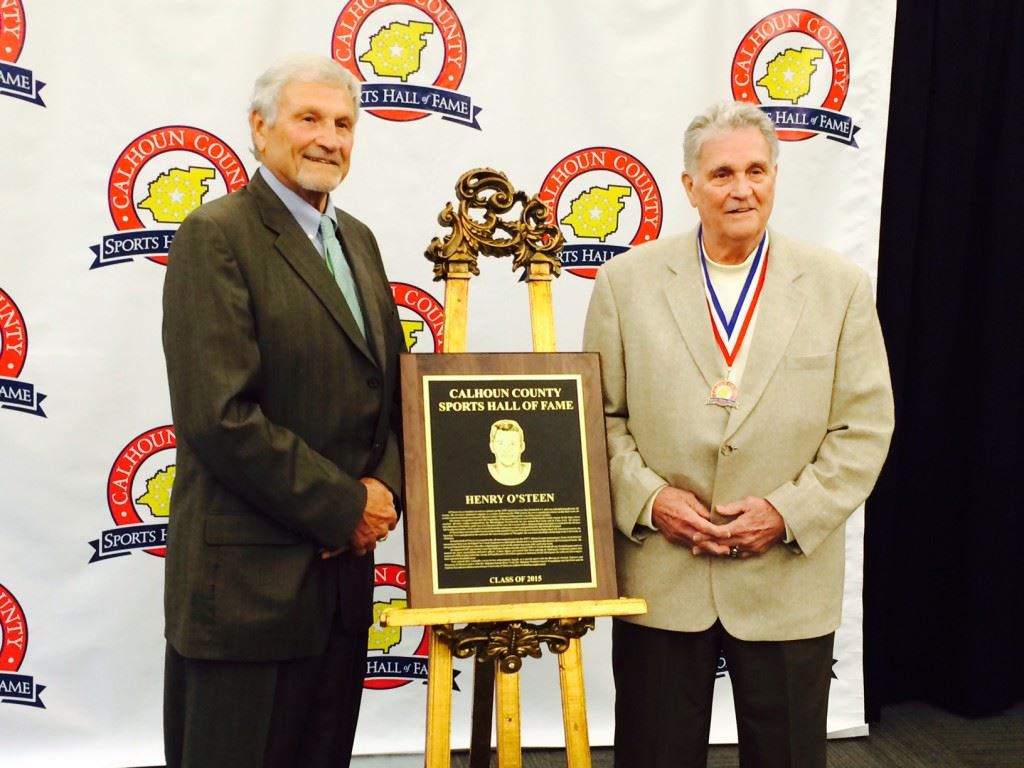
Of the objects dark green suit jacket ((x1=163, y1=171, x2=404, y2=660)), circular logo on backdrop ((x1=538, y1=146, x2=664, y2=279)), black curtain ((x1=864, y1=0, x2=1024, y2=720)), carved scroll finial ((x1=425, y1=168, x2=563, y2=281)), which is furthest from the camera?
black curtain ((x1=864, y1=0, x2=1024, y2=720))

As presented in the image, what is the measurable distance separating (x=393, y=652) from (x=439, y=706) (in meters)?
1.34

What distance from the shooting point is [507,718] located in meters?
2.26

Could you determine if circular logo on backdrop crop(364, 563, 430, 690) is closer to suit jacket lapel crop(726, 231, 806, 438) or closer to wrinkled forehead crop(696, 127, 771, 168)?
suit jacket lapel crop(726, 231, 806, 438)

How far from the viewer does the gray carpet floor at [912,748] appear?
3.46m

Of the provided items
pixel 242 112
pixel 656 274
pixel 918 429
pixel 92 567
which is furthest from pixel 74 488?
pixel 918 429

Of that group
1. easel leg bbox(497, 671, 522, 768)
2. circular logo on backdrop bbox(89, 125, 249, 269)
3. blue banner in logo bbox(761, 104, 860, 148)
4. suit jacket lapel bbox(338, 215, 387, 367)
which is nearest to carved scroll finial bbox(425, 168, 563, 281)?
suit jacket lapel bbox(338, 215, 387, 367)

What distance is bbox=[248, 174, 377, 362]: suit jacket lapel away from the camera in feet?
6.83

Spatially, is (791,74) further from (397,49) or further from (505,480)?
(505,480)

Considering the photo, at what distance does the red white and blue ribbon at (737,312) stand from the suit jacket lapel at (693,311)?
0.05 feet

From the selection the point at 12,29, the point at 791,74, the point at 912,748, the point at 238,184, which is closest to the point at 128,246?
the point at 238,184

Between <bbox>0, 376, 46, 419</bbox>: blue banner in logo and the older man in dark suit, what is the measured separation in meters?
1.28

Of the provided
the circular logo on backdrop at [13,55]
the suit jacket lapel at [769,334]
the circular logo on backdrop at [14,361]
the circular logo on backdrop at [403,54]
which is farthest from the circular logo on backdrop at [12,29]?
the suit jacket lapel at [769,334]

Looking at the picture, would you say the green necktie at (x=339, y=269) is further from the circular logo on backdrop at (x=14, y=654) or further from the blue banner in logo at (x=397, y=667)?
the circular logo on backdrop at (x=14, y=654)

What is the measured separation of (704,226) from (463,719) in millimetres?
2161
